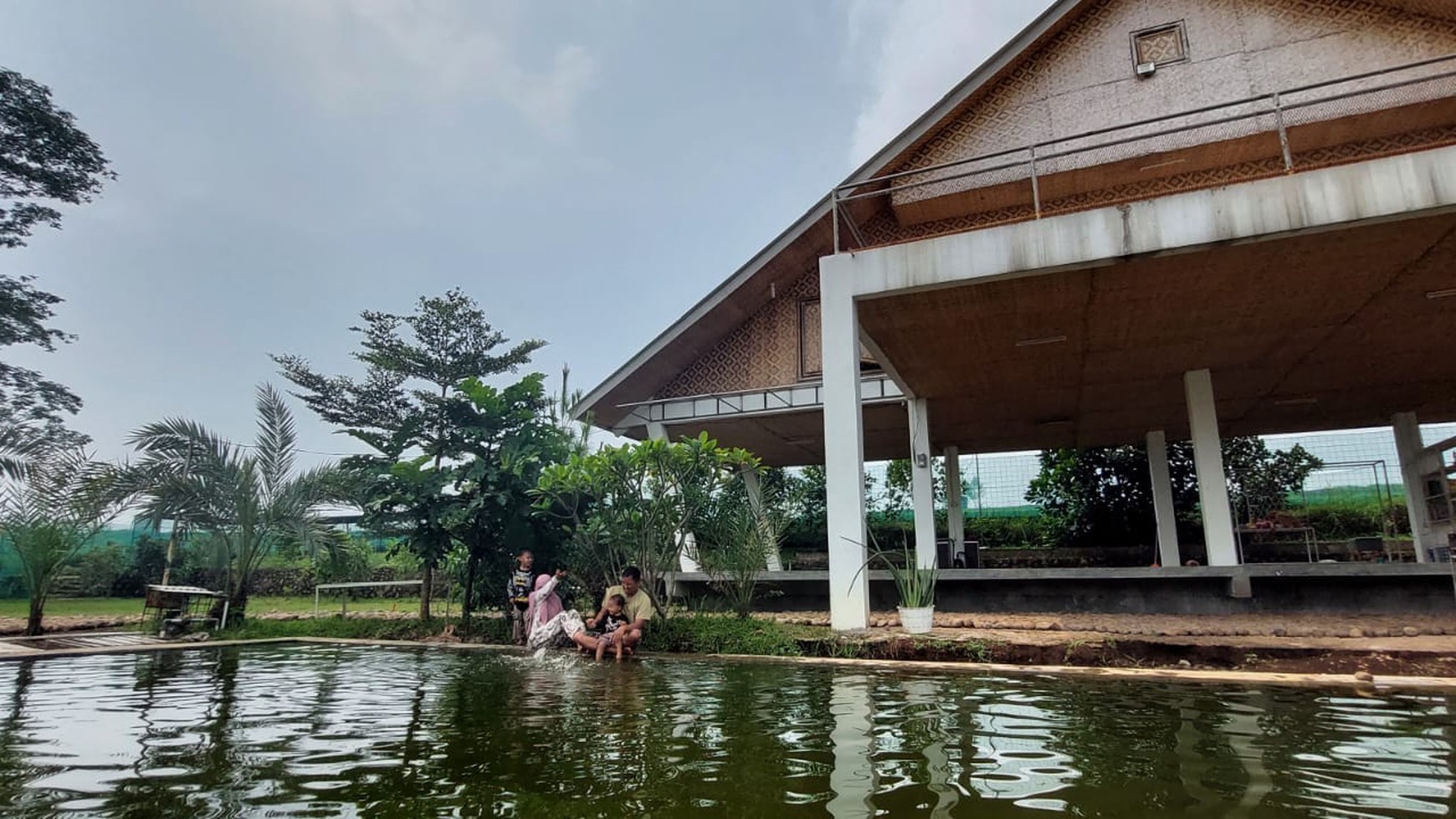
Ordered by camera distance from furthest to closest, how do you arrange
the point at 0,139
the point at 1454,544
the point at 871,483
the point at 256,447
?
the point at 871,483
the point at 0,139
the point at 256,447
the point at 1454,544

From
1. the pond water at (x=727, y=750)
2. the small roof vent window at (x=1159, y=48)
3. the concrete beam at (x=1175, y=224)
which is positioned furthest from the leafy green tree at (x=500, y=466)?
the small roof vent window at (x=1159, y=48)

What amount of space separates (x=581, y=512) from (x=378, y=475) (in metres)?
3.81

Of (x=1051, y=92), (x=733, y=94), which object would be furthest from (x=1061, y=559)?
(x=733, y=94)

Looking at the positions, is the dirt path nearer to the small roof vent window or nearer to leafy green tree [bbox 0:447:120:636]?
the small roof vent window

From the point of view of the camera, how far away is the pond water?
2291 mm

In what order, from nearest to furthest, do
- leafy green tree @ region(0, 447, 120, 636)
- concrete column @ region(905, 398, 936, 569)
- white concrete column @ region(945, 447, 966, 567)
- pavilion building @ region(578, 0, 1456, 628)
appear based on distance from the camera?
pavilion building @ region(578, 0, 1456, 628)
leafy green tree @ region(0, 447, 120, 636)
concrete column @ region(905, 398, 936, 569)
white concrete column @ region(945, 447, 966, 567)

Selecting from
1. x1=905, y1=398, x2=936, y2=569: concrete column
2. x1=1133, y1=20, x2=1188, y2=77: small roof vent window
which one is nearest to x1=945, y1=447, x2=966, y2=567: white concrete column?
x1=905, y1=398, x2=936, y2=569: concrete column

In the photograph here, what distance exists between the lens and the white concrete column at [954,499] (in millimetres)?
14305

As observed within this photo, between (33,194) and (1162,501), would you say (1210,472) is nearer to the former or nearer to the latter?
(1162,501)

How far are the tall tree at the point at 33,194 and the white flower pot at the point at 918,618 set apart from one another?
18.5 meters

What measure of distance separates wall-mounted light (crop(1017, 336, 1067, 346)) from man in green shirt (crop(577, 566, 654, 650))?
571 centimetres

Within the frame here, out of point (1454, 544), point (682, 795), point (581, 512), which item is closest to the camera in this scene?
point (682, 795)

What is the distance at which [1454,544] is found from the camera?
23.9ft

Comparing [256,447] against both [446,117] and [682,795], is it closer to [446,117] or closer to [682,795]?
→ [446,117]
